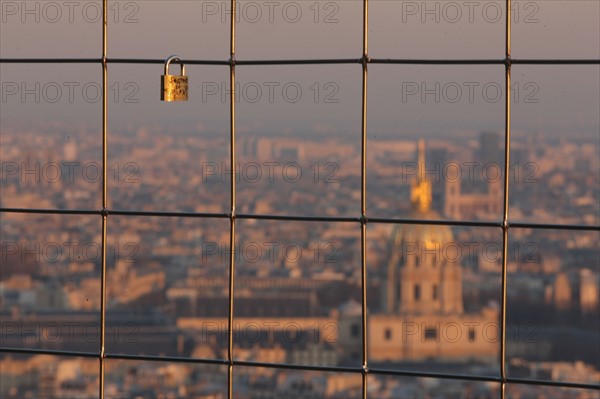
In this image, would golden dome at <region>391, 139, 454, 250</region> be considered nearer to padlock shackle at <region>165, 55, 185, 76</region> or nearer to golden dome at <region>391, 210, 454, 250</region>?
golden dome at <region>391, 210, 454, 250</region>

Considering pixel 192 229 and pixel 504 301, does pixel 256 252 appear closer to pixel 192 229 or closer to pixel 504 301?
pixel 192 229

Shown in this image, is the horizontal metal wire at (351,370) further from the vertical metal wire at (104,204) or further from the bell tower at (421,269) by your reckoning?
the bell tower at (421,269)

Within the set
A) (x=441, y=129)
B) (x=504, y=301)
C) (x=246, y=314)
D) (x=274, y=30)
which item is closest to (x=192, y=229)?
(x=246, y=314)

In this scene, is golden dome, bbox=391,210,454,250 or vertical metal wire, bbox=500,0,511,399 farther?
golden dome, bbox=391,210,454,250

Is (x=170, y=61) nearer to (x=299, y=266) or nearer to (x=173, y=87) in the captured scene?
(x=173, y=87)

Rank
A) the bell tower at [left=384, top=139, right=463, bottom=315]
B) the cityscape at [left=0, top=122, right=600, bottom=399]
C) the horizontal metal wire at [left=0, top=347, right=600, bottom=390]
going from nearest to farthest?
the horizontal metal wire at [left=0, top=347, right=600, bottom=390]
the cityscape at [left=0, top=122, right=600, bottom=399]
the bell tower at [left=384, top=139, right=463, bottom=315]

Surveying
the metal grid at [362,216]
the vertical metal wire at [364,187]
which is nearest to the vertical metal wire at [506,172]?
the metal grid at [362,216]

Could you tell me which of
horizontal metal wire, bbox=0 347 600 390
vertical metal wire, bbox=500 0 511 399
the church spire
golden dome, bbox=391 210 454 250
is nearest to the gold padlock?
horizontal metal wire, bbox=0 347 600 390
